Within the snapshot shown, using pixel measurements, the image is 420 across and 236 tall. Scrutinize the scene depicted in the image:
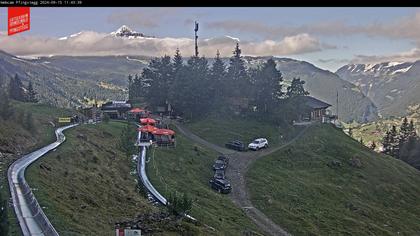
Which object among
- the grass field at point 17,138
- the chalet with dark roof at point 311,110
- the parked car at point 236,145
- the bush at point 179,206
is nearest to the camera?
the bush at point 179,206

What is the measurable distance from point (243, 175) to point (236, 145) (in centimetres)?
1410

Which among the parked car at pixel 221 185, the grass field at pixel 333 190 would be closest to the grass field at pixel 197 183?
the parked car at pixel 221 185

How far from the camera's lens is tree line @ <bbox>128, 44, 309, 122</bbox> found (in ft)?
295

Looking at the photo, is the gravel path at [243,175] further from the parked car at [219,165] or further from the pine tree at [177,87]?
the pine tree at [177,87]

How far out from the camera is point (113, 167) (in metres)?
44.6

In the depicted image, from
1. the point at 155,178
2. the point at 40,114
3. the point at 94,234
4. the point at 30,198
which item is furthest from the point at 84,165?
the point at 40,114

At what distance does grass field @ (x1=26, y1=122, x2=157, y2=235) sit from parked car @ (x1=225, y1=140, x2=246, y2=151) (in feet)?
81.7

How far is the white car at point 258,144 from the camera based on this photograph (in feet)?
234

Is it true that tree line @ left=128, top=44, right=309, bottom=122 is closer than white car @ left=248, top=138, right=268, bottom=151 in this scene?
No

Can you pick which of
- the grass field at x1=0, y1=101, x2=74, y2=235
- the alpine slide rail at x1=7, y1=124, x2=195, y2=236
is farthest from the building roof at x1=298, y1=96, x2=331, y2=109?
the alpine slide rail at x1=7, y1=124, x2=195, y2=236

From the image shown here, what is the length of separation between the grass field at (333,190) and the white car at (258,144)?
11.3 ft

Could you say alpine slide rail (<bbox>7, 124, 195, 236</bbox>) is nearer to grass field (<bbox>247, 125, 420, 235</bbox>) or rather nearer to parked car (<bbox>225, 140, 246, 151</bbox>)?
grass field (<bbox>247, 125, 420, 235</bbox>)

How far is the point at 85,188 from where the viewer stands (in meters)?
32.6

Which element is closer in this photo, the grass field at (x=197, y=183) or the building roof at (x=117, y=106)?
the grass field at (x=197, y=183)
